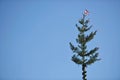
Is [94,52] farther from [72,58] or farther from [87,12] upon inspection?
[87,12]

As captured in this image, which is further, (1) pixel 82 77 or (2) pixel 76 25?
(2) pixel 76 25

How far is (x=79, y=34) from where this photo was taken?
170 ft

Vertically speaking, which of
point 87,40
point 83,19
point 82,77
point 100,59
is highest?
point 83,19

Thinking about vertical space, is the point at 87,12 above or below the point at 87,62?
above

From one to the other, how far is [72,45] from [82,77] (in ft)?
19.8

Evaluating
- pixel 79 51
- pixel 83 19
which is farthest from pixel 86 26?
pixel 79 51

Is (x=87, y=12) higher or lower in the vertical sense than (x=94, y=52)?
higher

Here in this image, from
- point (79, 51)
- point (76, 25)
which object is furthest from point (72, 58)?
point (76, 25)

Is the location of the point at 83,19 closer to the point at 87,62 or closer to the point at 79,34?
the point at 79,34

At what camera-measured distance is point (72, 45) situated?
170 feet

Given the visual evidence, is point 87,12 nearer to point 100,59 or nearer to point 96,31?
point 96,31

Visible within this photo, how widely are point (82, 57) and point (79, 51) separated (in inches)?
43.6

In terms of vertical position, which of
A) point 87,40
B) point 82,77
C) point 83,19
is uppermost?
point 83,19

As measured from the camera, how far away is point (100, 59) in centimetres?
5041
